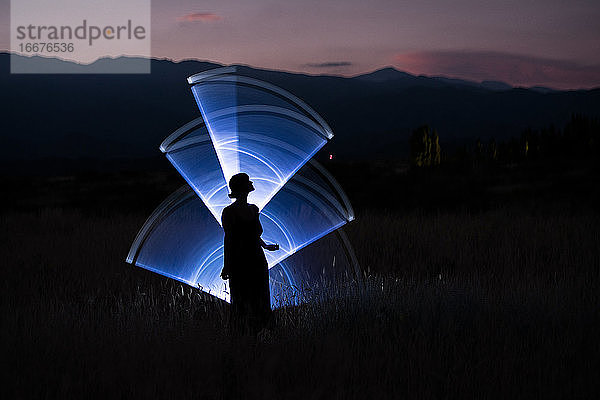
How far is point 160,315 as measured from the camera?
7.72 metres

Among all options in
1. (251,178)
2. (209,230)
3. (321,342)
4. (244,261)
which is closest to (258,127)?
(251,178)

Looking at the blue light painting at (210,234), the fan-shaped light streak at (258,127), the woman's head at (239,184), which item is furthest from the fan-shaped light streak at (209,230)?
the woman's head at (239,184)

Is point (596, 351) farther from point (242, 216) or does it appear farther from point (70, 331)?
point (70, 331)

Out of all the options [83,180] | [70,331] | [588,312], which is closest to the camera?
[70,331]

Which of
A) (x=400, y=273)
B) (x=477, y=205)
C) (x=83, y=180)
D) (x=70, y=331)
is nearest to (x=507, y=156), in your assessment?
(x=83, y=180)

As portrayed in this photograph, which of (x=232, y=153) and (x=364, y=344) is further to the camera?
(x=232, y=153)

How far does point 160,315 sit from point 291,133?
9.33 ft

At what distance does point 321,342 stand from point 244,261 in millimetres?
1358

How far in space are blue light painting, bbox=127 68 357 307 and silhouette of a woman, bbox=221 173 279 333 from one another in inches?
41.4

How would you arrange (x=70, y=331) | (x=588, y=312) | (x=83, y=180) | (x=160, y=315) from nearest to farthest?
(x=70, y=331) < (x=588, y=312) < (x=160, y=315) < (x=83, y=180)

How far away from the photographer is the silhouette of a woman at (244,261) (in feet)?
22.3

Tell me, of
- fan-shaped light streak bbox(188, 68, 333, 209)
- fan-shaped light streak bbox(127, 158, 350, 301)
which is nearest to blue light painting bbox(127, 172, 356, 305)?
fan-shaped light streak bbox(127, 158, 350, 301)

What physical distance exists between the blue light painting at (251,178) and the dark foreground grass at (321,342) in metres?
0.66

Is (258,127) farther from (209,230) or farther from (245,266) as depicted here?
(245,266)
